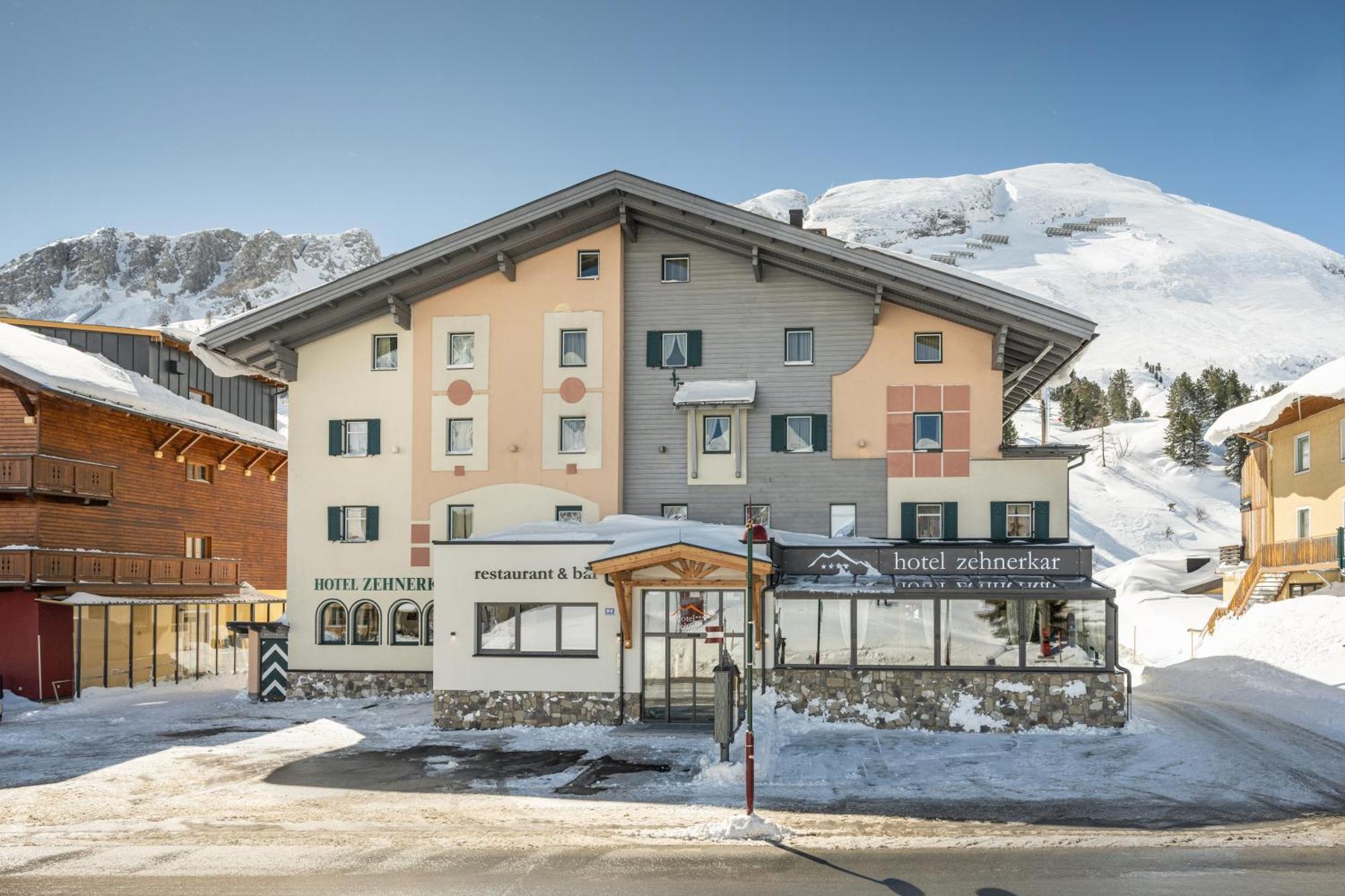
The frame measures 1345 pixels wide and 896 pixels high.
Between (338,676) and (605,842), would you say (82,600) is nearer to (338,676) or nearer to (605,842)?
(338,676)

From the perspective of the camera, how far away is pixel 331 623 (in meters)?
33.5

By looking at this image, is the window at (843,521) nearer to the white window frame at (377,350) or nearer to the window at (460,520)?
the window at (460,520)

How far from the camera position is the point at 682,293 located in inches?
1299

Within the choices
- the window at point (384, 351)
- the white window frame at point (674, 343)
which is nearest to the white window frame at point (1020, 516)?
the white window frame at point (674, 343)

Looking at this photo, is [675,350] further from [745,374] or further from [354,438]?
[354,438]

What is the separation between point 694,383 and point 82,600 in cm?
1957

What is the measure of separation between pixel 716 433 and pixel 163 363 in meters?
24.2

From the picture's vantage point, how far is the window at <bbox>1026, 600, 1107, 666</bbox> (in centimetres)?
2536

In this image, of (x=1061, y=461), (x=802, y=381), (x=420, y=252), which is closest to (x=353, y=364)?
(x=420, y=252)

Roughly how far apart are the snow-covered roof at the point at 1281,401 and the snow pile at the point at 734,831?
28290mm

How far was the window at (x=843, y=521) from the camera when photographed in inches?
1251

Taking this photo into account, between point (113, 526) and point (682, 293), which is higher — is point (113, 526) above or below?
below

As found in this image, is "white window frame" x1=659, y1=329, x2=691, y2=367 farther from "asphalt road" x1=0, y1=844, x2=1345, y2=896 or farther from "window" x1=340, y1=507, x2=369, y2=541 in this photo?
"asphalt road" x1=0, y1=844, x2=1345, y2=896

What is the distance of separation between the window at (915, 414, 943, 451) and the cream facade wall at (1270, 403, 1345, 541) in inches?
596
